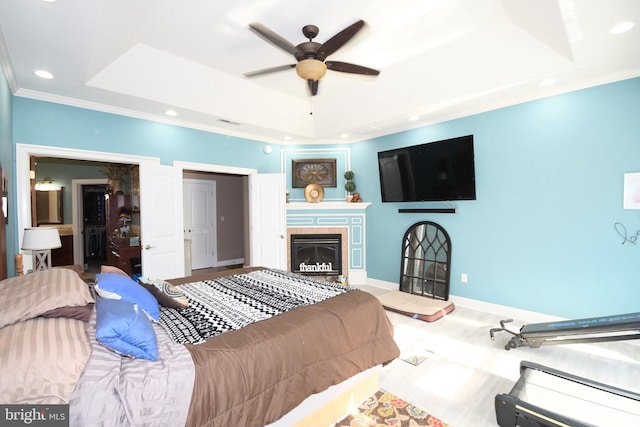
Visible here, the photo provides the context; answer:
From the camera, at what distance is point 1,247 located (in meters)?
2.21

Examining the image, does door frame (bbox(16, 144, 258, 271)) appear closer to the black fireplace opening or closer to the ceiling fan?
the ceiling fan

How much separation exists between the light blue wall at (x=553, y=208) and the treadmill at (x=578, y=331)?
26.7 inches

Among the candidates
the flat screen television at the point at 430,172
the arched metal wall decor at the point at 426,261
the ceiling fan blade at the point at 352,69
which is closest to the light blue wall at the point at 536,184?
the arched metal wall decor at the point at 426,261

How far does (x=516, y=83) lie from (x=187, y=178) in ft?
21.2

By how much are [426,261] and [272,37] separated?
3.64 metres

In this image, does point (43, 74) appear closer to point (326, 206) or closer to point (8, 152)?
point (8, 152)

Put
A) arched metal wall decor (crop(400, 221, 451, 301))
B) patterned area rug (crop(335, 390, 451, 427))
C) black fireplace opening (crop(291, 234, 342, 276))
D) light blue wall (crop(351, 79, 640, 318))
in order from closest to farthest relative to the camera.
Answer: patterned area rug (crop(335, 390, 451, 427)), light blue wall (crop(351, 79, 640, 318)), arched metal wall decor (crop(400, 221, 451, 301)), black fireplace opening (crop(291, 234, 342, 276))

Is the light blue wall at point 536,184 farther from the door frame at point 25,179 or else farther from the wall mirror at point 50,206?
the wall mirror at point 50,206

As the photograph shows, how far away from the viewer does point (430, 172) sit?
4285mm

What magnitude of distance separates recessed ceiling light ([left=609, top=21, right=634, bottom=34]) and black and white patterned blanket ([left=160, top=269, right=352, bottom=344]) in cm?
285

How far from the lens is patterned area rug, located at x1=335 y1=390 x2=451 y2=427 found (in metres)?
1.98

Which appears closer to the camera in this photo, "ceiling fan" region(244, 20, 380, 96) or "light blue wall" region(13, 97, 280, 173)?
"ceiling fan" region(244, 20, 380, 96)

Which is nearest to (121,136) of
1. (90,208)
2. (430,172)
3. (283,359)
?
(283,359)

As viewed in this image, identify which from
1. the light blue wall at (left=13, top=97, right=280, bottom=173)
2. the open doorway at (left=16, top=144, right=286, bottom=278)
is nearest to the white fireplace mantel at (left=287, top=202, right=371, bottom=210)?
the open doorway at (left=16, top=144, right=286, bottom=278)
